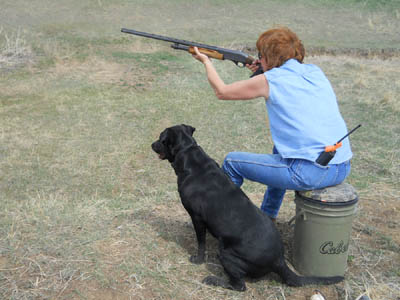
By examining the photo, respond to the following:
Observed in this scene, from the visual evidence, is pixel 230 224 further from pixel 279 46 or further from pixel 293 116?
pixel 279 46

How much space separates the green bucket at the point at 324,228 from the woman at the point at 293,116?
11 cm

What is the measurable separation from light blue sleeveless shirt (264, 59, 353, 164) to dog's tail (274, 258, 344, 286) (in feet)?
2.91

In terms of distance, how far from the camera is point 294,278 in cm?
354

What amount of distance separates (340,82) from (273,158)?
8.48 metres

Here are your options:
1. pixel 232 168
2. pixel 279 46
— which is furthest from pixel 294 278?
pixel 279 46

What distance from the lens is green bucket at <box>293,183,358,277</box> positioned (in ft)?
11.3

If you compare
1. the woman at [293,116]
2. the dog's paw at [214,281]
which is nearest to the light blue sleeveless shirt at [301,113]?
the woman at [293,116]

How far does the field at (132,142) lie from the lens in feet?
12.1

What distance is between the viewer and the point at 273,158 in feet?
11.7

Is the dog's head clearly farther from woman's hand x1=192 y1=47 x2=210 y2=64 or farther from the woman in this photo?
woman's hand x1=192 y1=47 x2=210 y2=64

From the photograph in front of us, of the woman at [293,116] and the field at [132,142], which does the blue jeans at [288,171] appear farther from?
the field at [132,142]

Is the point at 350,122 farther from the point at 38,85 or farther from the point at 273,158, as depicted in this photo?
the point at 38,85

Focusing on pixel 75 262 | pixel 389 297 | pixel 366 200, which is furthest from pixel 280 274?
pixel 366 200

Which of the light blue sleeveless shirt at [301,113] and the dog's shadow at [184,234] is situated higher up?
the light blue sleeveless shirt at [301,113]
